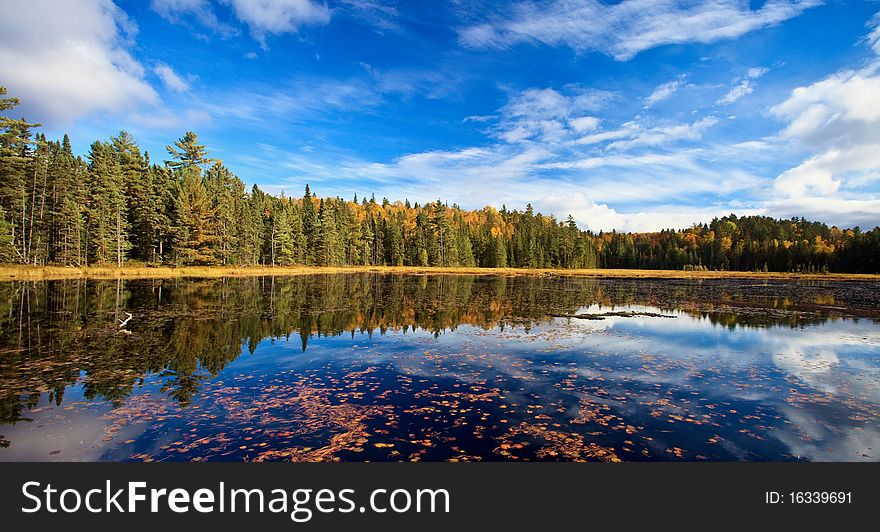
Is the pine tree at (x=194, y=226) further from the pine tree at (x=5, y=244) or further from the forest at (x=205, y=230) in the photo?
the pine tree at (x=5, y=244)

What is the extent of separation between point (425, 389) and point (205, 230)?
70772 mm

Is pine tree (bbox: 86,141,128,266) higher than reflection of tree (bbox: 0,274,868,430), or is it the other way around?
pine tree (bbox: 86,141,128,266)

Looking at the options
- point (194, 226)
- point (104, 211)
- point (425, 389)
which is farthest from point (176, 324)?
point (194, 226)

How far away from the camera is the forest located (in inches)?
2255

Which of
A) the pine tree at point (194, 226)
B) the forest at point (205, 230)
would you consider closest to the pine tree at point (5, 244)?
the forest at point (205, 230)

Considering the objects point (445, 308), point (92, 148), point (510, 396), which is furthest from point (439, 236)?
point (510, 396)

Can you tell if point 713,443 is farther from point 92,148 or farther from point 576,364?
point 92,148

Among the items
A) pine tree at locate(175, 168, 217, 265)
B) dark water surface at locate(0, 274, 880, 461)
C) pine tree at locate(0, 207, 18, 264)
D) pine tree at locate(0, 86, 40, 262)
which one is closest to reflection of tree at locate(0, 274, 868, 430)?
dark water surface at locate(0, 274, 880, 461)

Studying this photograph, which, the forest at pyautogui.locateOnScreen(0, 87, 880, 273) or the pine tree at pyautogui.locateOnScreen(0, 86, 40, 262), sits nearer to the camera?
the pine tree at pyautogui.locateOnScreen(0, 86, 40, 262)

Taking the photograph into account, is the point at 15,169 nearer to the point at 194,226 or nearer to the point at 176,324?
the point at 194,226

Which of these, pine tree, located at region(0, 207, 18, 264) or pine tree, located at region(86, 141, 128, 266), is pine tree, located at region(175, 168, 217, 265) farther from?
pine tree, located at region(0, 207, 18, 264)

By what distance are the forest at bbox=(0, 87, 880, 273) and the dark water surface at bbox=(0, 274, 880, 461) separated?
4436 centimetres

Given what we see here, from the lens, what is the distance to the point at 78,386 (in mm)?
11219

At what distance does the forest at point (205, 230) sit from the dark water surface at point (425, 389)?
4436 cm
